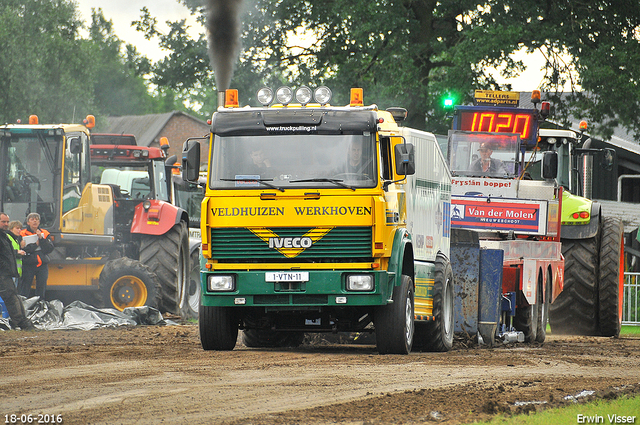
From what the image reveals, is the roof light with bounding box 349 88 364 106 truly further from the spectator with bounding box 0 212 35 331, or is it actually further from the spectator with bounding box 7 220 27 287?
the spectator with bounding box 7 220 27 287

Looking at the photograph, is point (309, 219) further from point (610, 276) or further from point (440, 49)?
point (440, 49)

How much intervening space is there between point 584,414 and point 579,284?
10919 mm

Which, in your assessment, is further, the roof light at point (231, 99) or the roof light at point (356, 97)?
the roof light at point (231, 99)

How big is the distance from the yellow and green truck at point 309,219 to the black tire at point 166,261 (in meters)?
→ 6.32

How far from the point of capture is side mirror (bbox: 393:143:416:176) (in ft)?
38.2

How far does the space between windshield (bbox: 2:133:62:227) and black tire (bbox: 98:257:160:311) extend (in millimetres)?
1314

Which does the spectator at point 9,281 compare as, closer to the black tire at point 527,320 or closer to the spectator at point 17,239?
the spectator at point 17,239

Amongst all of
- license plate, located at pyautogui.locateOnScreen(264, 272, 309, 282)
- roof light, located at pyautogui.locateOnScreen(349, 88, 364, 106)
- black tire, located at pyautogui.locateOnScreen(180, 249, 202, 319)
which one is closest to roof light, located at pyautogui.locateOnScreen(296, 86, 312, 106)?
roof light, located at pyautogui.locateOnScreen(349, 88, 364, 106)

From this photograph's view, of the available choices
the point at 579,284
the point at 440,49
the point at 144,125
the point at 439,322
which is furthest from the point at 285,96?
the point at 144,125

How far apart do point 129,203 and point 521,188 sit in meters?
7.29

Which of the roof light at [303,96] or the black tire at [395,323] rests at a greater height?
the roof light at [303,96]

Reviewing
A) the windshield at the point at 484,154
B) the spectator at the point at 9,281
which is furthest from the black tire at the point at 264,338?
the windshield at the point at 484,154

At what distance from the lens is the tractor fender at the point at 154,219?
62.0 feet

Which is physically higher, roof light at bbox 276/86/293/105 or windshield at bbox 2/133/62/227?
roof light at bbox 276/86/293/105
